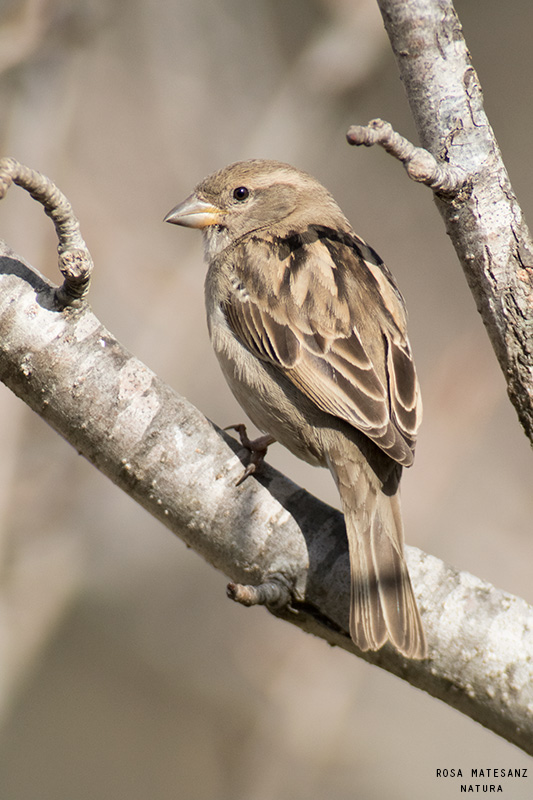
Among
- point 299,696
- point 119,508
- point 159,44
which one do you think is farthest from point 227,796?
point 159,44

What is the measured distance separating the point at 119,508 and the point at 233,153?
2461 mm

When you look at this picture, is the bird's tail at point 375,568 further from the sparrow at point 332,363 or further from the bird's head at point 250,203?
the bird's head at point 250,203

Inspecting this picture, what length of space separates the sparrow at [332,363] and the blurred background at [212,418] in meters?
1.66

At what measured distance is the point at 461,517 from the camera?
5297 millimetres

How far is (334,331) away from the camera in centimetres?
303

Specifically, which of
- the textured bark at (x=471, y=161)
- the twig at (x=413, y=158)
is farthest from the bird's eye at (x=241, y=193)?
the twig at (x=413, y=158)

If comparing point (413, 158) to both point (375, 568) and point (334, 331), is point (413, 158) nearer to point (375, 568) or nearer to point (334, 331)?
point (334, 331)

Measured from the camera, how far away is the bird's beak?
386 cm

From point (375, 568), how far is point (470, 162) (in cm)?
125

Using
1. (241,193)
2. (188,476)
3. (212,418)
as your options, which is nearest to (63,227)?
(188,476)

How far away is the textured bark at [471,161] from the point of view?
2.43 m

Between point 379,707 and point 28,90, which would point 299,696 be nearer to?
point 379,707

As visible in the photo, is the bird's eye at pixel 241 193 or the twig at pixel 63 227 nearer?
the twig at pixel 63 227

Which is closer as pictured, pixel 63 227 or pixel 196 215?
pixel 63 227
